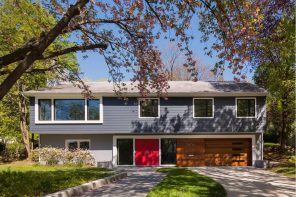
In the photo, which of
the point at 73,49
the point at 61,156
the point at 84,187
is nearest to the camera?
the point at 73,49

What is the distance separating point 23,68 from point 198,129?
18.3 m

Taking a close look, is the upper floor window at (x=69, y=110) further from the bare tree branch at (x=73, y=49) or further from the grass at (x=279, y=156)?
the bare tree branch at (x=73, y=49)

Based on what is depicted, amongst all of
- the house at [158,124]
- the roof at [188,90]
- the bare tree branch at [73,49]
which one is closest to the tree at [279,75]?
the roof at [188,90]

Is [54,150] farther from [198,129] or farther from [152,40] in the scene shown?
[152,40]

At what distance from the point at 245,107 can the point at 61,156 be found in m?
12.9

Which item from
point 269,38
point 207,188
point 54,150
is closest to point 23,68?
point 207,188

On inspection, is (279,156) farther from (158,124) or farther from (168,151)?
(158,124)

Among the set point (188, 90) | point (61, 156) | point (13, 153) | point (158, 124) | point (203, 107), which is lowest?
point (13, 153)

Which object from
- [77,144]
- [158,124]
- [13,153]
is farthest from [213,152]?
[13,153]

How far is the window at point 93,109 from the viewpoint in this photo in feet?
86.8

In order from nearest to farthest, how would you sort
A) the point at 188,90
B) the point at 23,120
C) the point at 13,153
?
the point at 188,90 < the point at 13,153 < the point at 23,120

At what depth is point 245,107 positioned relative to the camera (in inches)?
1061

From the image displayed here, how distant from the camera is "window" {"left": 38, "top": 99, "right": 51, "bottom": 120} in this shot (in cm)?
2636

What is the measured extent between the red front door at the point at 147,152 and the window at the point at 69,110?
3.36 meters
